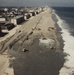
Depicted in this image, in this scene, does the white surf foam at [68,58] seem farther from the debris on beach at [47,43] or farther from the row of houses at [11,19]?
the row of houses at [11,19]

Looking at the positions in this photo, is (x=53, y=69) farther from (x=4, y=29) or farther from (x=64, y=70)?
(x=4, y=29)

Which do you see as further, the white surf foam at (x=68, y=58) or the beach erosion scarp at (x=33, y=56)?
the beach erosion scarp at (x=33, y=56)

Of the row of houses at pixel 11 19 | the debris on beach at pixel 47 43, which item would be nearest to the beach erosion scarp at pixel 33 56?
the debris on beach at pixel 47 43

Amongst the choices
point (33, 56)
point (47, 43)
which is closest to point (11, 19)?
point (47, 43)

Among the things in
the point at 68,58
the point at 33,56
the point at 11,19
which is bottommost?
the point at 11,19

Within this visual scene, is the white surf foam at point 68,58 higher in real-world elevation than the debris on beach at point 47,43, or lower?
higher

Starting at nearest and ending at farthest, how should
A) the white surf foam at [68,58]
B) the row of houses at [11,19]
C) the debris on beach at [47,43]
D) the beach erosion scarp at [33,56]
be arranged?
the white surf foam at [68,58] < the beach erosion scarp at [33,56] < the debris on beach at [47,43] < the row of houses at [11,19]

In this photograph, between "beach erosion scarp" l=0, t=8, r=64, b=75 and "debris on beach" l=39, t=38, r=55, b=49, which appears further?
"debris on beach" l=39, t=38, r=55, b=49

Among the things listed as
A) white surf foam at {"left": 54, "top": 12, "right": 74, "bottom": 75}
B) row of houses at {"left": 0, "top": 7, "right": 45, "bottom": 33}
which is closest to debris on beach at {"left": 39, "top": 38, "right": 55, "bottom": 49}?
white surf foam at {"left": 54, "top": 12, "right": 74, "bottom": 75}

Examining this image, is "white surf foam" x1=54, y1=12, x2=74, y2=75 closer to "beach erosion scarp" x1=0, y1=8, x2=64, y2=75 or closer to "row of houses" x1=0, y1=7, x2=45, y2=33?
"beach erosion scarp" x1=0, y1=8, x2=64, y2=75

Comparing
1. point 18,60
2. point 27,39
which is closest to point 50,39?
point 27,39

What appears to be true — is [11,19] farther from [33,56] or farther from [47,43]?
[33,56]
